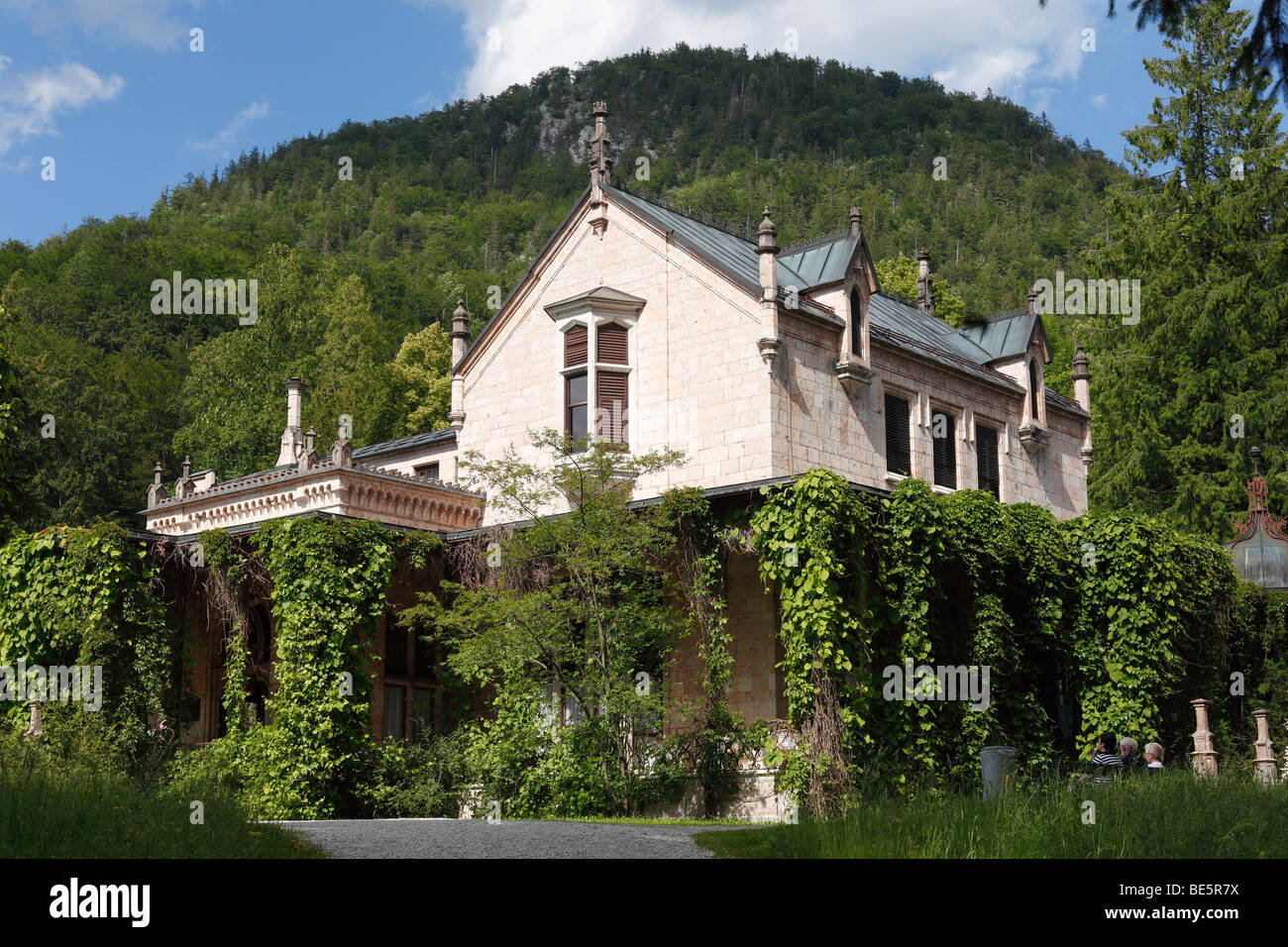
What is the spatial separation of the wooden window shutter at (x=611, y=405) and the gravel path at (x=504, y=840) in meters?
12.1

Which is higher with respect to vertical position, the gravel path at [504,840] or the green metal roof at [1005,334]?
the green metal roof at [1005,334]

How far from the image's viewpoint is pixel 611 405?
2886cm

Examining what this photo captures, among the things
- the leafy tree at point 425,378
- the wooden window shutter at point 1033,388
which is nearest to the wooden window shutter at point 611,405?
the wooden window shutter at point 1033,388

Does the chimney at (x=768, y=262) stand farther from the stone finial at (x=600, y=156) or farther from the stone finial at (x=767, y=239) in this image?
the stone finial at (x=600, y=156)

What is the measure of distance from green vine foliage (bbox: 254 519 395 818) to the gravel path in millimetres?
6119

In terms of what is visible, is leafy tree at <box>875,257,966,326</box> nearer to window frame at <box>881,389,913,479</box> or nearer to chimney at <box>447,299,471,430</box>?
window frame at <box>881,389,913,479</box>

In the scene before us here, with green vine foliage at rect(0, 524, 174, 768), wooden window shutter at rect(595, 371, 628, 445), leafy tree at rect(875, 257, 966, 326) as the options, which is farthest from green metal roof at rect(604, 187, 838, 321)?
leafy tree at rect(875, 257, 966, 326)

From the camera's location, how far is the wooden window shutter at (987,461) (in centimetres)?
3338

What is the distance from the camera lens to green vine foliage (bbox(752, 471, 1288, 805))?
22.3 m

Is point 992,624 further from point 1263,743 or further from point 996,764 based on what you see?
point 1263,743
